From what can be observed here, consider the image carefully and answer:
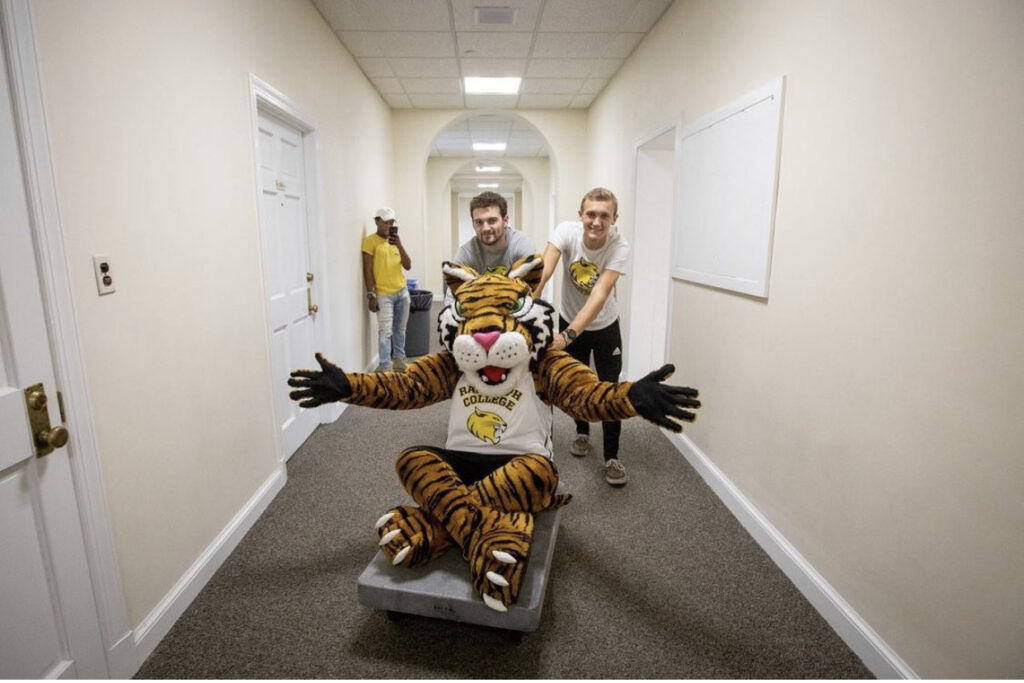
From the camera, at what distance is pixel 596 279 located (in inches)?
102

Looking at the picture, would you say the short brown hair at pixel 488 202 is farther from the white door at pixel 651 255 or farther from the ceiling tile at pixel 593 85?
the ceiling tile at pixel 593 85

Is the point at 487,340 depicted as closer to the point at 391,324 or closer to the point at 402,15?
the point at 402,15

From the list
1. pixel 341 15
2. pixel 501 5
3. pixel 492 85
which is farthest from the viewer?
pixel 492 85

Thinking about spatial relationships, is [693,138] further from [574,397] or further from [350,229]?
[350,229]

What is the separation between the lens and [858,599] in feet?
5.34

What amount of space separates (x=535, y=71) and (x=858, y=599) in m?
4.48

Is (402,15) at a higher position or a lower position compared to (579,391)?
higher

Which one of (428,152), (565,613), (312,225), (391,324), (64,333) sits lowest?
(565,613)

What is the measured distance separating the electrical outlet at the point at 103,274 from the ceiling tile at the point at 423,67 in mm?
3509

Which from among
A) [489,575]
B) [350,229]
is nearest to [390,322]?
[350,229]

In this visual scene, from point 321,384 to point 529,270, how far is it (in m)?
0.77

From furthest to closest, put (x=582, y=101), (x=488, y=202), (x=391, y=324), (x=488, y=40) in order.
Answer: (x=582, y=101) < (x=391, y=324) < (x=488, y=40) < (x=488, y=202)

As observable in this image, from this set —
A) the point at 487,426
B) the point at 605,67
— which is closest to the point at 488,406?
the point at 487,426

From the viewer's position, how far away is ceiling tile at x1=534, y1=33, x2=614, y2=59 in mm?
3840
